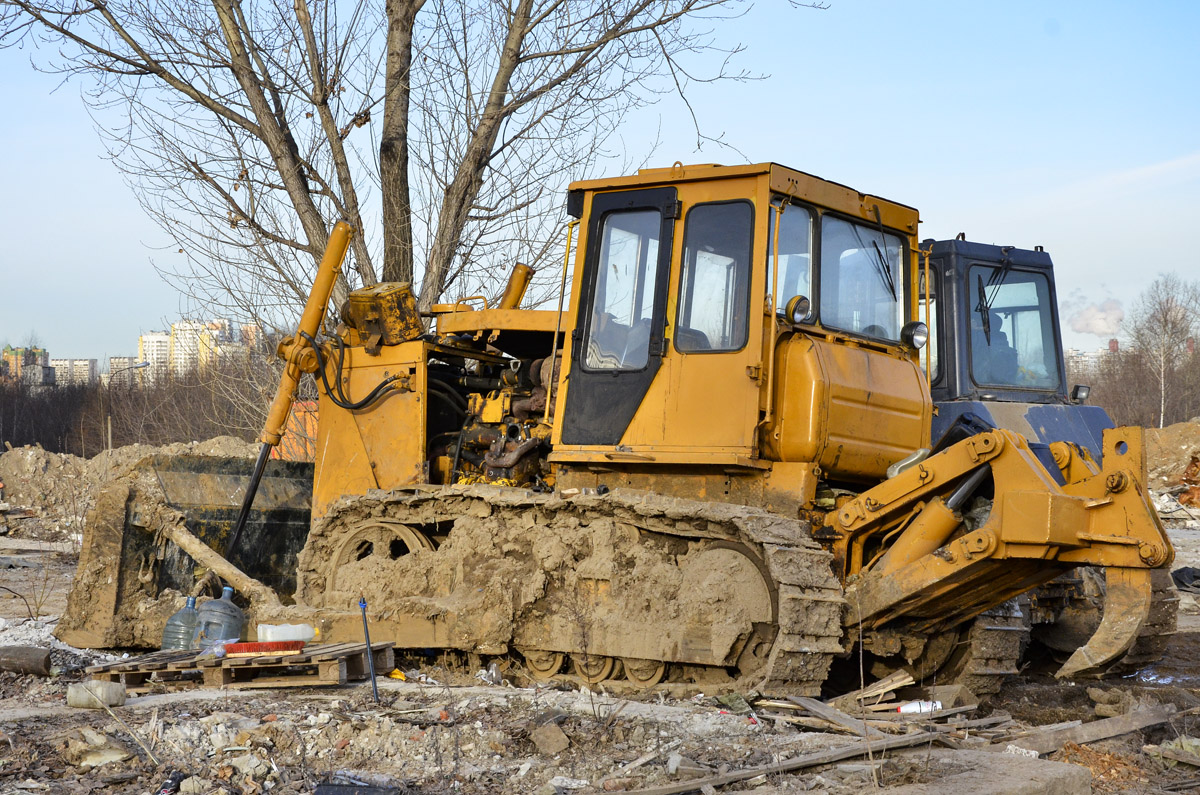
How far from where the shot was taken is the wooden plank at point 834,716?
559cm

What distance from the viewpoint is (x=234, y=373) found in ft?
44.7

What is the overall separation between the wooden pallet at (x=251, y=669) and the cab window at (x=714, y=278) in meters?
2.61

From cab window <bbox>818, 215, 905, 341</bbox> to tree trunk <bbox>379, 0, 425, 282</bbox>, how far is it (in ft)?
16.6

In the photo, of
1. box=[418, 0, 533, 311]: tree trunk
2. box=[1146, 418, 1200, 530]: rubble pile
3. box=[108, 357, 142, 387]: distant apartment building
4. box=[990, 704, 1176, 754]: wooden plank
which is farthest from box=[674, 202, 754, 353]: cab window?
box=[108, 357, 142, 387]: distant apartment building

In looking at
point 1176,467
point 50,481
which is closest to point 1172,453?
point 1176,467

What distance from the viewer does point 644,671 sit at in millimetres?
6742

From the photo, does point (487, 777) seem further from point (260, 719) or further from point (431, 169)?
point (431, 169)

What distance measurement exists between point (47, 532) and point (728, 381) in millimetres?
16368

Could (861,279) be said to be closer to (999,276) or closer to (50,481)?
(999,276)

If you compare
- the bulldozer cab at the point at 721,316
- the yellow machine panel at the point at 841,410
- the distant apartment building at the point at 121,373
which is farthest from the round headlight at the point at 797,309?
the distant apartment building at the point at 121,373

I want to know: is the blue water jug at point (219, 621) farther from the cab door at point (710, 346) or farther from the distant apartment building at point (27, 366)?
the distant apartment building at point (27, 366)

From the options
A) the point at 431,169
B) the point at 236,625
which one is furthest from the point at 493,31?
the point at 236,625

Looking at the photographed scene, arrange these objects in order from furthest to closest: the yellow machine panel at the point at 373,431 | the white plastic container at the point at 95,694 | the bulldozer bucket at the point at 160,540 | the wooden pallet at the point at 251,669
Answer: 1. the yellow machine panel at the point at 373,431
2. the bulldozer bucket at the point at 160,540
3. the wooden pallet at the point at 251,669
4. the white plastic container at the point at 95,694

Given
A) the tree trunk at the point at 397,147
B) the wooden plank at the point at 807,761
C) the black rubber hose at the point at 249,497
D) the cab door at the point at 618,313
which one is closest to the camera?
the wooden plank at the point at 807,761
